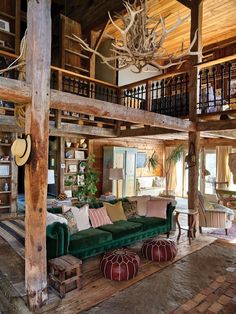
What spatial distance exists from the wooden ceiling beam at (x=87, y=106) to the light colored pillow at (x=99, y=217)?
1750 mm

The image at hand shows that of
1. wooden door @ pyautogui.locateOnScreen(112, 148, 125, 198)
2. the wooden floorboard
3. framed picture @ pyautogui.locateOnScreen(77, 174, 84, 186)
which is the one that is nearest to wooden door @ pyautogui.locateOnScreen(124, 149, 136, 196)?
wooden door @ pyautogui.locateOnScreen(112, 148, 125, 198)

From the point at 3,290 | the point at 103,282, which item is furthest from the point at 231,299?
the point at 3,290

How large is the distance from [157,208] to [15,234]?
283 centimetres

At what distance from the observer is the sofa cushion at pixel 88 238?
134 inches

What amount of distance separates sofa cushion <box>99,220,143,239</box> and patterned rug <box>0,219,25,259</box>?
55.5 inches

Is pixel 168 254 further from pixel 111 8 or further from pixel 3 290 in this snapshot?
pixel 111 8

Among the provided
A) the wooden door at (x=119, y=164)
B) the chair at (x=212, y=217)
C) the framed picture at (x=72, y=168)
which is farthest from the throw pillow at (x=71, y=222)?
the wooden door at (x=119, y=164)

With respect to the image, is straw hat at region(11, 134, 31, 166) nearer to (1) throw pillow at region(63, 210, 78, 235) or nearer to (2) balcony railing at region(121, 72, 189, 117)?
(1) throw pillow at region(63, 210, 78, 235)

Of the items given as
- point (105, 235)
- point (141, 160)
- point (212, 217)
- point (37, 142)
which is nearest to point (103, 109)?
point (37, 142)

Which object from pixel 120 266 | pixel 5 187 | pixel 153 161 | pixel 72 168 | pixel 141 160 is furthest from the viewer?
pixel 153 161

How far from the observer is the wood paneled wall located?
26.1ft

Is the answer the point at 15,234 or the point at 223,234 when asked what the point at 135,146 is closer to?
the point at 223,234

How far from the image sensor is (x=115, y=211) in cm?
460

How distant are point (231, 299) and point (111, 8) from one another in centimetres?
713
